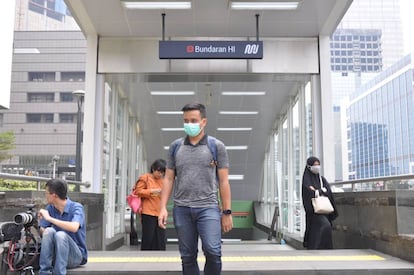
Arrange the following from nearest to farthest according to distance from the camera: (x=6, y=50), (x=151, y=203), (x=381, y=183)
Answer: (x=381, y=183) → (x=151, y=203) → (x=6, y=50)

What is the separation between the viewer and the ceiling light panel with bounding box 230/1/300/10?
27.2 feet

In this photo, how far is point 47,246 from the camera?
13.9ft

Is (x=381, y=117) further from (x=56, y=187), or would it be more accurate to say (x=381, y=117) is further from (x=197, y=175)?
(x=56, y=187)

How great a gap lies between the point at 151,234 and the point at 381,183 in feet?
10.4

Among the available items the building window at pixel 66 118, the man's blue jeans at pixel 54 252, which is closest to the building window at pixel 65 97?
the building window at pixel 66 118

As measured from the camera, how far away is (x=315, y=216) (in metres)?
6.55

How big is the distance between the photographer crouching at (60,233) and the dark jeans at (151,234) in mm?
2368

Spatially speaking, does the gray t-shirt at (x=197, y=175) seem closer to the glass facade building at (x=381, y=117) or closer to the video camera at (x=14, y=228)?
the video camera at (x=14, y=228)

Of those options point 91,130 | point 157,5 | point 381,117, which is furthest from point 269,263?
point 381,117

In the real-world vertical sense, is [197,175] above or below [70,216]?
above

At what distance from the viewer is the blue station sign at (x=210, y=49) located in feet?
28.7

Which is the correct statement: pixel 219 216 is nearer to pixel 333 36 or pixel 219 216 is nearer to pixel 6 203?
pixel 6 203

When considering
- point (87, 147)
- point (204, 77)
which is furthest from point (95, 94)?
point (204, 77)

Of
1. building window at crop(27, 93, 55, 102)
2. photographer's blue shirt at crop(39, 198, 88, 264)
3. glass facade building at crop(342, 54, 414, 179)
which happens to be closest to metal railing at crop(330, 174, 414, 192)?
glass facade building at crop(342, 54, 414, 179)
